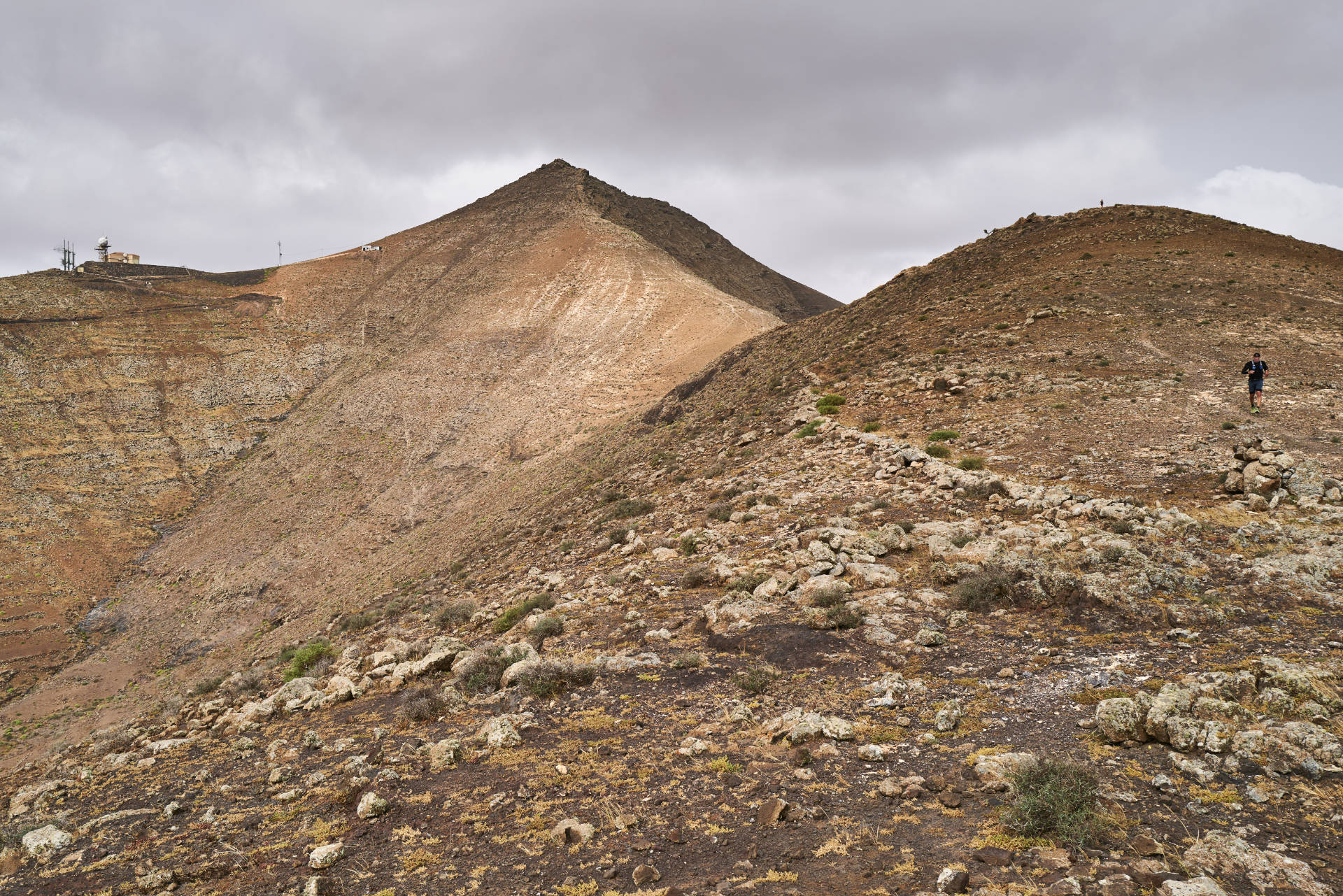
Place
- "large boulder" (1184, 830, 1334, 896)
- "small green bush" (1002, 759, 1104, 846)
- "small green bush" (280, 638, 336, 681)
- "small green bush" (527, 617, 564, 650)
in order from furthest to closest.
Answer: "small green bush" (280, 638, 336, 681)
"small green bush" (527, 617, 564, 650)
"small green bush" (1002, 759, 1104, 846)
"large boulder" (1184, 830, 1334, 896)

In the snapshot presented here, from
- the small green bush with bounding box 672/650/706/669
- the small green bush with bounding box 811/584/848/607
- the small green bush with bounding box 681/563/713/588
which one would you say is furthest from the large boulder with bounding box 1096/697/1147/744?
the small green bush with bounding box 681/563/713/588

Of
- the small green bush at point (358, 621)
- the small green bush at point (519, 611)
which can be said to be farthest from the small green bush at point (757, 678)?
the small green bush at point (358, 621)

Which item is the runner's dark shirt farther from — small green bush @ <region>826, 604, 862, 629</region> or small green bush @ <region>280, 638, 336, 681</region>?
small green bush @ <region>280, 638, 336, 681</region>

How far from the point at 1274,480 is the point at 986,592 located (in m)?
5.85

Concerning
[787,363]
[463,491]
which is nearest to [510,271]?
[463,491]

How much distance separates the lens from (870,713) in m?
7.16

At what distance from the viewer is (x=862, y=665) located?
819 centimetres

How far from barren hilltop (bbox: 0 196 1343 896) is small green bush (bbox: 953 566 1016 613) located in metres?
0.06

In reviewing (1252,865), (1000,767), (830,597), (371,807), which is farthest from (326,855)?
(1252,865)

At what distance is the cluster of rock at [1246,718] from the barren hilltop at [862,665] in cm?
3

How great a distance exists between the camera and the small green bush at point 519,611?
12.1 metres

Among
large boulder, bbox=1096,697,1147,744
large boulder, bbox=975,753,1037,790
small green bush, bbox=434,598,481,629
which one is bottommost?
small green bush, bbox=434,598,481,629

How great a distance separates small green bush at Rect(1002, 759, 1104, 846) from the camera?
4750 millimetres

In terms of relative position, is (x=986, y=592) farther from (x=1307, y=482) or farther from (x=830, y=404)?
(x=830, y=404)
